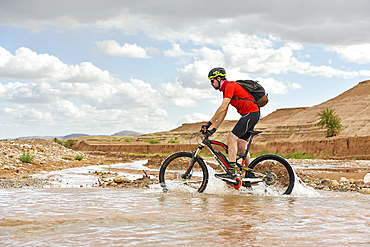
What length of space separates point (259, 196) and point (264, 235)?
2987 mm

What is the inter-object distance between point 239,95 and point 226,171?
1.48 metres

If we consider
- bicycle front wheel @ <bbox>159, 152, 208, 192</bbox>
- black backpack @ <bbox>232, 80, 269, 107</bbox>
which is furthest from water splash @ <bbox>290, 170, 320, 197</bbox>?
bicycle front wheel @ <bbox>159, 152, 208, 192</bbox>

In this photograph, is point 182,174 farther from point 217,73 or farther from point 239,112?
point 217,73

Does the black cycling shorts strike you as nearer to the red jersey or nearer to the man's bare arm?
the red jersey

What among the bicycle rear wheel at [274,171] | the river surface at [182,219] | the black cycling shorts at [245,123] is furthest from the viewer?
the bicycle rear wheel at [274,171]

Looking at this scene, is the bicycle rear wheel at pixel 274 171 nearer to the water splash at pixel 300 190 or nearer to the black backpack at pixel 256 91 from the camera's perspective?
the water splash at pixel 300 190

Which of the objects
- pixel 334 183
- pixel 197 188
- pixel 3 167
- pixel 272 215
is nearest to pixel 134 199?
pixel 197 188

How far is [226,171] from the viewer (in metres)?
6.45

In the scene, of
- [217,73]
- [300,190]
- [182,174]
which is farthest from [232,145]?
[300,190]

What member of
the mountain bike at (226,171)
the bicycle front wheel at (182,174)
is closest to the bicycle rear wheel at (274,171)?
the mountain bike at (226,171)

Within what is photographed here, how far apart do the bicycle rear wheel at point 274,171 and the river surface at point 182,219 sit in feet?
0.64

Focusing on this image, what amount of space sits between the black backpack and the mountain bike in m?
0.60

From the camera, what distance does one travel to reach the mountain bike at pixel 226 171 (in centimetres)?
646

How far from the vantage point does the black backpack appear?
21.1ft
